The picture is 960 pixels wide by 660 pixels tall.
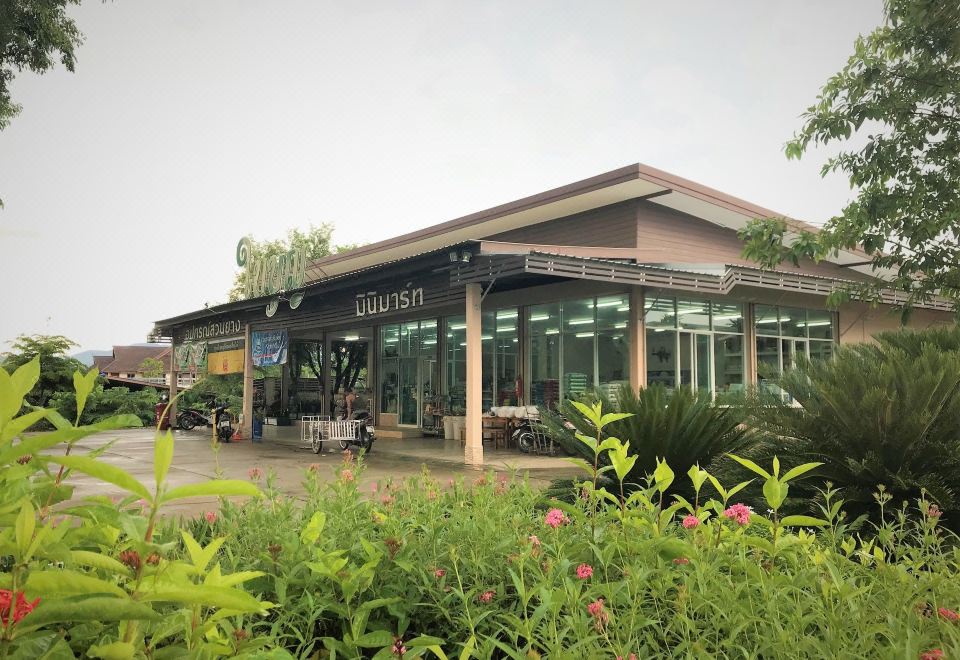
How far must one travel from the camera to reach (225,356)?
22375 mm

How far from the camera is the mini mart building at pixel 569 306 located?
13203mm

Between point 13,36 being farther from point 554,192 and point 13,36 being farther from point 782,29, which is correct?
point 782,29

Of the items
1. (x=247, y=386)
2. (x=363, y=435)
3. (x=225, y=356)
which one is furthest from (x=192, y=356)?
(x=363, y=435)

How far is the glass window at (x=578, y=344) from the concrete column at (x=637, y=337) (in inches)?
49.3

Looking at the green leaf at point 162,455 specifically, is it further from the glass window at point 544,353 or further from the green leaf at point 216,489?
the glass window at point 544,353

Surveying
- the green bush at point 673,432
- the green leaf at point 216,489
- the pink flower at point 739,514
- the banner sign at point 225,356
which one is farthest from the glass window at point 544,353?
the green leaf at point 216,489

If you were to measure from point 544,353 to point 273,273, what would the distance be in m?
7.87

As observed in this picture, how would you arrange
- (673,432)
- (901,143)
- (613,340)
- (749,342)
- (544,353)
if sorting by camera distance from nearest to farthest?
1. (673,432)
2. (901,143)
3. (613,340)
4. (544,353)
5. (749,342)

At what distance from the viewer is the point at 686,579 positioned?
1.77 meters

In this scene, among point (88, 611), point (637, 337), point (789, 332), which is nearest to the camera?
point (88, 611)

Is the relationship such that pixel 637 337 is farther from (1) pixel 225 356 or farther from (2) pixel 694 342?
(1) pixel 225 356

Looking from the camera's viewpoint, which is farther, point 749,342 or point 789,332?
point 789,332

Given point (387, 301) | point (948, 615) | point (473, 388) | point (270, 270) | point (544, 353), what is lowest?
point (948, 615)

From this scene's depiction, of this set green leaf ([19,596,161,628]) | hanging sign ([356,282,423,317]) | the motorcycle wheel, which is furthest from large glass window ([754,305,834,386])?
green leaf ([19,596,161,628])
